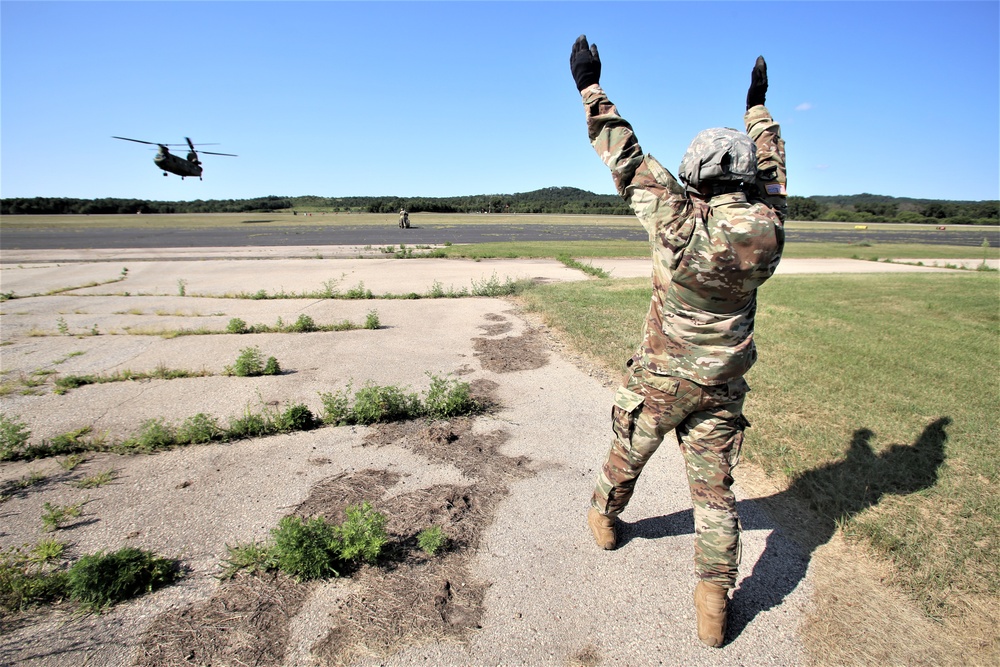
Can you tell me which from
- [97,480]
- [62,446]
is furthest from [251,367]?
[97,480]

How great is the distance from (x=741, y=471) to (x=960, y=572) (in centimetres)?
149

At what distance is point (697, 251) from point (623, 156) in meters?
0.66

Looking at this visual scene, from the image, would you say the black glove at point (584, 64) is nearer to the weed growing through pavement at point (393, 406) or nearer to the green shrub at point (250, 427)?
the weed growing through pavement at point (393, 406)

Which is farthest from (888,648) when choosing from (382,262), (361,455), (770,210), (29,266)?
(29,266)

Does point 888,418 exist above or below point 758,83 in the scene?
below

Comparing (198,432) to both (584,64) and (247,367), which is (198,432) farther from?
(584,64)

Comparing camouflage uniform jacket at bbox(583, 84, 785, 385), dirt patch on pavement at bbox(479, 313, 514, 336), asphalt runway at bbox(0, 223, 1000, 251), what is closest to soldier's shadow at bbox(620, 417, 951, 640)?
camouflage uniform jacket at bbox(583, 84, 785, 385)

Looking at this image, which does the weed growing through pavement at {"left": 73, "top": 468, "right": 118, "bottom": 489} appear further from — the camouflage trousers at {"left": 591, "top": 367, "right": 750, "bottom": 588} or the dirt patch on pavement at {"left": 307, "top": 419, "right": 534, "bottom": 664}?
the camouflage trousers at {"left": 591, "top": 367, "right": 750, "bottom": 588}

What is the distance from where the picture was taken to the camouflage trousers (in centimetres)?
258

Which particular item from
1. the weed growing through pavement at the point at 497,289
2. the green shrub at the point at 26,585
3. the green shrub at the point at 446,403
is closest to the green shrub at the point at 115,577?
the green shrub at the point at 26,585

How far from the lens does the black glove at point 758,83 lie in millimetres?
3119

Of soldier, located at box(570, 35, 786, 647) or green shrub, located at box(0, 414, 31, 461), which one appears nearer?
soldier, located at box(570, 35, 786, 647)

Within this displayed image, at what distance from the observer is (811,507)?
12.3 ft

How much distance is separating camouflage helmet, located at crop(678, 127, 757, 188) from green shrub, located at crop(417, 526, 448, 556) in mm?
2522
